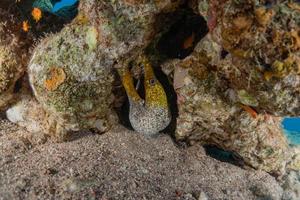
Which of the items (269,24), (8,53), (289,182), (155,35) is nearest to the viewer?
(269,24)

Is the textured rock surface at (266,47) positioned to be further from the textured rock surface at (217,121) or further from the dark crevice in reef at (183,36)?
the dark crevice in reef at (183,36)

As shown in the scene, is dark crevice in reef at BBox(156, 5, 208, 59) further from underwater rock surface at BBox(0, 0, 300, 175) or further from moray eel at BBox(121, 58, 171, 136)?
moray eel at BBox(121, 58, 171, 136)

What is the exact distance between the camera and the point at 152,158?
5398 millimetres

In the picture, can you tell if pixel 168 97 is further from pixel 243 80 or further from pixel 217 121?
pixel 243 80

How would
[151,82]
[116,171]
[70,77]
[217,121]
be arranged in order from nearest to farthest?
[70,77]
[116,171]
[217,121]
[151,82]

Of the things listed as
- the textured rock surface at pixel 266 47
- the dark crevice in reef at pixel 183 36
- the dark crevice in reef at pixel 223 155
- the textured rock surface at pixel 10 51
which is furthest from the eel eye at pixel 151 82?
the textured rock surface at pixel 10 51

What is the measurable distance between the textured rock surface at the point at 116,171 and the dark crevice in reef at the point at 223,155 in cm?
15

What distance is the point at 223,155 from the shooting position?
613cm

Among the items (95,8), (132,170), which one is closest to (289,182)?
(132,170)

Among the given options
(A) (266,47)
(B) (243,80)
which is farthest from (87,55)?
(A) (266,47)

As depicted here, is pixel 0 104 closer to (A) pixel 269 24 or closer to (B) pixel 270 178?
(A) pixel 269 24

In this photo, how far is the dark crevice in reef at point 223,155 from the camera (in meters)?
5.87

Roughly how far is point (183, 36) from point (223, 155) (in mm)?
2309

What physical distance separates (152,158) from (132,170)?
1.64ft
